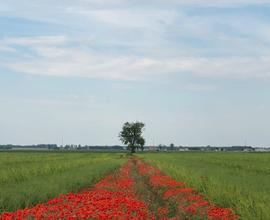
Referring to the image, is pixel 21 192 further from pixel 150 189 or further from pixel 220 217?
pixel 150 189

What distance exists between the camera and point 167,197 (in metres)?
19.6

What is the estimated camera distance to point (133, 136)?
153625mm

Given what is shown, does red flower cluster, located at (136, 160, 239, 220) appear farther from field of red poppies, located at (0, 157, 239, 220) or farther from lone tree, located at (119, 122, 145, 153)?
lone tree, located at (119, 122, 145, 153)

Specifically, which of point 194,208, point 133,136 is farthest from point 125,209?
point 133,136

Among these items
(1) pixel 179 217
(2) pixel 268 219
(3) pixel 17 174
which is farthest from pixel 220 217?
(3) pixel 17 174

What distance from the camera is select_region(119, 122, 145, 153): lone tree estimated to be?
153m

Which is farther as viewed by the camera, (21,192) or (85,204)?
(21,192)

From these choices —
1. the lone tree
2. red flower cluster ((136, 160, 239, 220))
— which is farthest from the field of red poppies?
the lone tree

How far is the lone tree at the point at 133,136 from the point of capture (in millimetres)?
153000

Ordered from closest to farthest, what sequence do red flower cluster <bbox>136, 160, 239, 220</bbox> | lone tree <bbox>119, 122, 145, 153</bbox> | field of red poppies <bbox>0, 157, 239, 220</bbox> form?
1. field of red poppies <bbox>0, 157, 239, 220</bbox>
2. red flower cluster <bbox>136, 160, 239, 220</bbox>
3. lone tree <bbox>119, 122, 145, 153</bbox>

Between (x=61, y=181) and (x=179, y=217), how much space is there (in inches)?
361

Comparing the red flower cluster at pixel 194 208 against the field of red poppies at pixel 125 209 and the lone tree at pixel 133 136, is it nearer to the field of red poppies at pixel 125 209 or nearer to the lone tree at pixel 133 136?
the field of red poppies at pixel 125 209

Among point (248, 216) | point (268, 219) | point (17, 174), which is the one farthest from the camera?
point (17, 174)

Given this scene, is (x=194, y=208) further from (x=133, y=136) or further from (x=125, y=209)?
(x=133, y=136)
